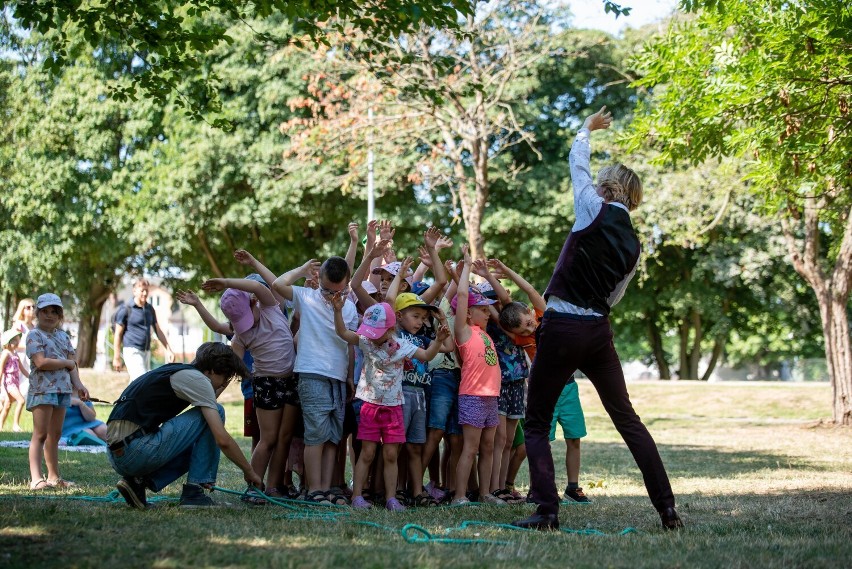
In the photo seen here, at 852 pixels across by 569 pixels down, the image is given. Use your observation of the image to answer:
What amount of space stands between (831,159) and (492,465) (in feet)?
18.9

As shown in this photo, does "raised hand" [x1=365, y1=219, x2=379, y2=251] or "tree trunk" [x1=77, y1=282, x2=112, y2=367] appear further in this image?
"tree trunk" [x1=77, y1=282, x2=112, y2=367]

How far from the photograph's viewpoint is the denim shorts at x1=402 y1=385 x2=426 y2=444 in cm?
714

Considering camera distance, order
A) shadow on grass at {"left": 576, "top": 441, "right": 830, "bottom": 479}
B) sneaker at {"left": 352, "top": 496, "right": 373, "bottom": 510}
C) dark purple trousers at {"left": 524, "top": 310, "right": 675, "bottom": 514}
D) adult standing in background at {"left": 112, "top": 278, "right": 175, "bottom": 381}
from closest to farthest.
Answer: dark purple trousers at {"left": 524, "top": 310, "right": 675, "bottom": 514}
sneaker at {"left": 352, "top": 496, "right": 373, "bottom": 510}
shadow on grass at {"left": 576, "top": 441, "right": 830, "bottom": 479}
adult standing in background at {"left": 112, "top": 278, "right": 175, "bottom": 381}

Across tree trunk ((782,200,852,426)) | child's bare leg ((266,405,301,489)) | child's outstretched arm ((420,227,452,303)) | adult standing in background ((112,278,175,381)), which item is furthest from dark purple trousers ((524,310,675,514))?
tree trunk ((782,200,852,426))

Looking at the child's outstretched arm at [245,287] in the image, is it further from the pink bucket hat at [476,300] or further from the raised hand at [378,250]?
the pink bucket hat at [476,300]

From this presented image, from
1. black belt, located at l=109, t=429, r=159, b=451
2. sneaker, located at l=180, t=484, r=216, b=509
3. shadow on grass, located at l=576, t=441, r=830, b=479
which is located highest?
black belt, located at l=109, t=429, r=159, b=451

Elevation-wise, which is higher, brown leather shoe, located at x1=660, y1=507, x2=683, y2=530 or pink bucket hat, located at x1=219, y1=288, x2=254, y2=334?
pink bucket hat, located at x1=219, y1=288, x2=254, y2=334

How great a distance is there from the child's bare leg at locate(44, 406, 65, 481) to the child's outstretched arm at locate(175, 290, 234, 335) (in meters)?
1.44

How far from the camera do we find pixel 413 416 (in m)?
7.17

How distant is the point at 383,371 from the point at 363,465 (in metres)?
0.69

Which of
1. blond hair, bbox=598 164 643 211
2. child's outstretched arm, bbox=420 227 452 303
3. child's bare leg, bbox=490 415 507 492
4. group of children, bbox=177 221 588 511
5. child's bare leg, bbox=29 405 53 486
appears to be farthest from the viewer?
child's bare leg, bbox=29 405 53 486

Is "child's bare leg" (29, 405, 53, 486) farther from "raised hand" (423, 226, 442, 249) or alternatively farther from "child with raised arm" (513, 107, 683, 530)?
"child with raised arm" (513, 107, 683, 530)

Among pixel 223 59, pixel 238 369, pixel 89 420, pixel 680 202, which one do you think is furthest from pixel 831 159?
pixel 223 59

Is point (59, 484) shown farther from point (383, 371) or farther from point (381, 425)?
point (383, 371)
